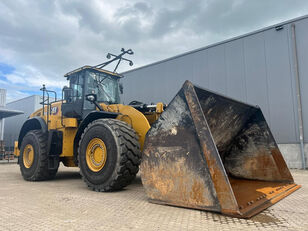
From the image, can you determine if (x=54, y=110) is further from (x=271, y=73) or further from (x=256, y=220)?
(x=271, y=73)

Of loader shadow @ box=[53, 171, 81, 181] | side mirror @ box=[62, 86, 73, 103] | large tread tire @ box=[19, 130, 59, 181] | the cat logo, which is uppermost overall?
side mirror @ box=[62, 86, 73, 103]

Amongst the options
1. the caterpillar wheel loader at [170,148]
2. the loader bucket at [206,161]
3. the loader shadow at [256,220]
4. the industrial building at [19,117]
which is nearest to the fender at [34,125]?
the caterpillar wheel loader at [170,148]

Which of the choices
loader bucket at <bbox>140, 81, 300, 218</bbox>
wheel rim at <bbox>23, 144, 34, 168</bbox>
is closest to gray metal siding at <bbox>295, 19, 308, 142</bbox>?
loader bucket at <bbox>140, 81, 300, 218</bbox>

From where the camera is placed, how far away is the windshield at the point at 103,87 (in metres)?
6.20

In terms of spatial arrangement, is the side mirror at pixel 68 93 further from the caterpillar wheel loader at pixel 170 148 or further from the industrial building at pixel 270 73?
the industrial building at pixel 270 73

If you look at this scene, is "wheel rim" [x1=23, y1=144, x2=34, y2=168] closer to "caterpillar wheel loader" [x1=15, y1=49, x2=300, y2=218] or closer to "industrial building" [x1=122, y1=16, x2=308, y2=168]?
"caterpillar wheel loader" [x1=15, y1=49, x2=300, y2=218]

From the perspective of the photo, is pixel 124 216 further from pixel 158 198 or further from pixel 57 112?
pixel 57 112

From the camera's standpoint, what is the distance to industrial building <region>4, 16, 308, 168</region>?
32.8ft

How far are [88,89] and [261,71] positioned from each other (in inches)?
312

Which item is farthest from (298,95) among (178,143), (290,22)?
(178,143)

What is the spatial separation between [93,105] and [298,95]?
807cm

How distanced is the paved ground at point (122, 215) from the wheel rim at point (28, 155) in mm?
2542

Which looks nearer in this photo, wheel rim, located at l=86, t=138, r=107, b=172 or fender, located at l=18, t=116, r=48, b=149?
wheel rim, located at l=86, t=138, r=107, b=172

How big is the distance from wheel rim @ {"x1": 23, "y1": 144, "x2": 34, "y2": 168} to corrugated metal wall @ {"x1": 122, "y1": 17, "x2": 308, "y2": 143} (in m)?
8.45
